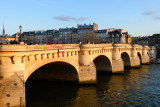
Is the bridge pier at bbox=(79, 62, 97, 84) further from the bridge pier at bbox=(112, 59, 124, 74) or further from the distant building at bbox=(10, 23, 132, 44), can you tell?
the distant building at bbox=(10, 23, 132, 44)

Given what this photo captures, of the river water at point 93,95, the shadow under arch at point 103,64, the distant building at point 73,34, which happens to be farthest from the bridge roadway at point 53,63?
the distant building at point 73,34

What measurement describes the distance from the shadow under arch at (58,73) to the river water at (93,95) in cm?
110

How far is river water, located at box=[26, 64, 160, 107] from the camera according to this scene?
74.9 feet

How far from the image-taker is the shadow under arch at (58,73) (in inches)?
1204

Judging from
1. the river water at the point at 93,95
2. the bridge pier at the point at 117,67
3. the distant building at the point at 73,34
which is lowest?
the river water at the point at 93,95

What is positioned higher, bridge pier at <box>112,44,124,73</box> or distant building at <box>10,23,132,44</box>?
distant building at <box>10,23,132,44</box>

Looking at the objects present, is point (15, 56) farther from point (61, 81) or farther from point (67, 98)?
point (61, 81)

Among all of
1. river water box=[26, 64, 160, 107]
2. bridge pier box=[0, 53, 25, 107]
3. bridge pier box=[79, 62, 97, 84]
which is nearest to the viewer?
bridge pier box=[0, 53, 25, 107]

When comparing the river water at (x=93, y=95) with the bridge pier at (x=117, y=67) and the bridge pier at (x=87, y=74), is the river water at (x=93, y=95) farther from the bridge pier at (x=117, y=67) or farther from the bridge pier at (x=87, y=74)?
the bridge pier at (x=117, y=67)

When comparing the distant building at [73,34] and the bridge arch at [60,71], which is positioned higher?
the distant building at [73,34]

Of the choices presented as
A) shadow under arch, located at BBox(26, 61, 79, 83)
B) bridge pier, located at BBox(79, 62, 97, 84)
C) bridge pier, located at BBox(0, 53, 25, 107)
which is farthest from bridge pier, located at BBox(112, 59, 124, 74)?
bridge pier, located at BBox(0, 53, 25, 107)

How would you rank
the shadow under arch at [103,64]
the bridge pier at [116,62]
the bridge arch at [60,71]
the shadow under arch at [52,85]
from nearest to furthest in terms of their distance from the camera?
1. the shadow under arch at [52,85]
2. the bridge arch at [60,71]
3. the shadow under arch at [103,64]
4. the bridge pier at [116,62]

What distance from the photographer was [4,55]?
1627 centimetres

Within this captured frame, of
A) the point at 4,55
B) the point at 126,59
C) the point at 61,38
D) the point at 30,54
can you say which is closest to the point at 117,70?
the point at 126,59
